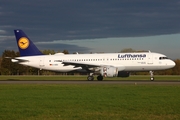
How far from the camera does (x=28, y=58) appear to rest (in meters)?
49.3

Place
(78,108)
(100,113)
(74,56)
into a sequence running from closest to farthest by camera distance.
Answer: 1. (100,113)
2. (78,108)
3. (74,56)

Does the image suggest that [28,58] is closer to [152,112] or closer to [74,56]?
[74,56]

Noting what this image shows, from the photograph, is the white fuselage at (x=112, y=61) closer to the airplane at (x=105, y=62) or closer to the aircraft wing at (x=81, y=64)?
the airplane at (x=105, y=62)

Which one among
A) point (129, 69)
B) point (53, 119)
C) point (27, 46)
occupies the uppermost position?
point (27, 46)

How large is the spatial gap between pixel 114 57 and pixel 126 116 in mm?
33092

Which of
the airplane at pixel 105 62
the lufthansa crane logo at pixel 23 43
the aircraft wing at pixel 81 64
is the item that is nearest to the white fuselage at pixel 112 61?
the airplane at pixel 105 62

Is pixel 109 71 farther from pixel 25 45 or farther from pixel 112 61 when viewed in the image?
pixel 25 45

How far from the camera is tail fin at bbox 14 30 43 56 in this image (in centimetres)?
5047

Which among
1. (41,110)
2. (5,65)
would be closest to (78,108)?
(41,110)

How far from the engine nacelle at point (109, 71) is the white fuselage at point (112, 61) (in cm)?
159

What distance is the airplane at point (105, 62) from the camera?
4381 cm

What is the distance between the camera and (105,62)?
4547 cm

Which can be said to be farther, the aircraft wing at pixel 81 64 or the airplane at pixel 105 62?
the aircraft wing at pixel 81 64

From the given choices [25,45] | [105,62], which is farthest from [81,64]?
[25,45]
